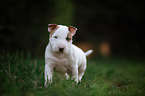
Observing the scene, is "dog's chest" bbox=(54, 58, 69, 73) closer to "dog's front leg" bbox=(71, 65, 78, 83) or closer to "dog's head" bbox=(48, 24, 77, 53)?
"dog's front leg" bbox=(71, 65, 78, 83)

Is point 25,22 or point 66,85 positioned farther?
point 25,22

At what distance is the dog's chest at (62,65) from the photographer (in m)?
3.18

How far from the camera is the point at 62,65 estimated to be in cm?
324

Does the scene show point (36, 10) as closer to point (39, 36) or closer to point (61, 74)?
point (39, 36)

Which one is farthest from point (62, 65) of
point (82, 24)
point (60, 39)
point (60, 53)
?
point (82, 24)

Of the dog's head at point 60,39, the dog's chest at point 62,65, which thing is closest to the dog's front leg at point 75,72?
the dog's chest at point 62,65

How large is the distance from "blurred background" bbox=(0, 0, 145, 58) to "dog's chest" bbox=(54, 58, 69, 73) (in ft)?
13.0

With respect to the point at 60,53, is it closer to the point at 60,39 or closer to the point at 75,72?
the point at 60,39

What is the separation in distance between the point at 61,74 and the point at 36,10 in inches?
252

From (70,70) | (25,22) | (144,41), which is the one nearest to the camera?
(70,70)

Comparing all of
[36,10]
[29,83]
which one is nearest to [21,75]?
[29,83]

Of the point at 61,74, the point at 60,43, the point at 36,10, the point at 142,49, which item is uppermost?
the point at 36,10

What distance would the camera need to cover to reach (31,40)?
9102mm

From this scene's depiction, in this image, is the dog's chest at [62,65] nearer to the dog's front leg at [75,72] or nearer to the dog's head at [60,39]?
the dog's front leg at [75,72]
